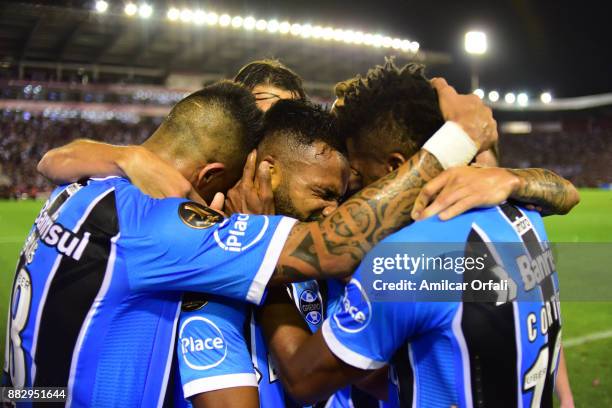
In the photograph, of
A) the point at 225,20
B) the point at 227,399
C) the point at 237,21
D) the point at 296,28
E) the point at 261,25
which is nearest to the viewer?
the point at 227,399

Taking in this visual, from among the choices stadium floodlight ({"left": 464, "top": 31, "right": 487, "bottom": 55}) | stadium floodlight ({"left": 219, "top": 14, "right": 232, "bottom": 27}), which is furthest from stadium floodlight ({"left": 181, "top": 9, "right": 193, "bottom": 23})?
stadium floodlight ({"left": 464, "top": 31, "right": 487, "bottom": 55})

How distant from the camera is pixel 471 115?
1690mm

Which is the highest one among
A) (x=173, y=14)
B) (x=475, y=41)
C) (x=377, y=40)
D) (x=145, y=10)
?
(x=377, y=40)

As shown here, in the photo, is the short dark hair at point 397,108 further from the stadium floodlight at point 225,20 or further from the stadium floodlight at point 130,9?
the stadium floodlight at point 225,20

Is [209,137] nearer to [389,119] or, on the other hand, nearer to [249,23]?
[389,119]

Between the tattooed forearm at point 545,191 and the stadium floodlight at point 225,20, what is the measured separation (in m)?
26.2

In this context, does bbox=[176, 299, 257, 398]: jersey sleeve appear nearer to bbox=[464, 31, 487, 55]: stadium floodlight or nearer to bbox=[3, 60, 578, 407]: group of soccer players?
bbox=[3, 60, 578, 407]: group of soccer players

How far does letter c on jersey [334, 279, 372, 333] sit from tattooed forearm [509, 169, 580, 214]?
568 millimetres

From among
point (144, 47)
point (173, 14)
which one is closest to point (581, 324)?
point (173, 14)

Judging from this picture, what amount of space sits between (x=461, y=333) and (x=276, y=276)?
55cm

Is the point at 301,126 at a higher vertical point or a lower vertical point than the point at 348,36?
lower

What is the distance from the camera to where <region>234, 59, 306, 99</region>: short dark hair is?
10.5 ft

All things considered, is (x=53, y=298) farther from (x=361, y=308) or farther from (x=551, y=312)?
(x=551, y=312)

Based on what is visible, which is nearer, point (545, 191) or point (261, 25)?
point (545, 191)
